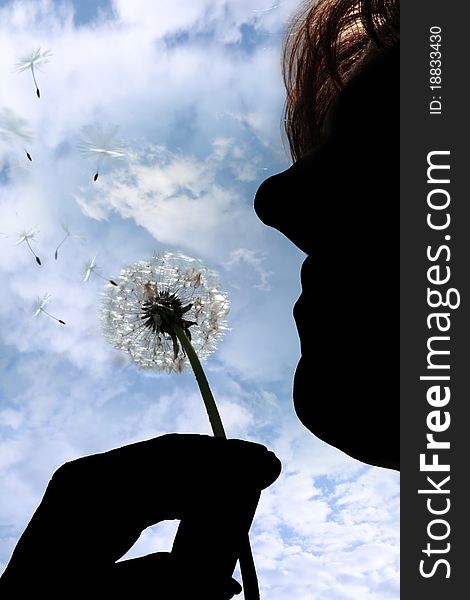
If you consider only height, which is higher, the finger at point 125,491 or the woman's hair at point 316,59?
the woman's hair at point 316,59

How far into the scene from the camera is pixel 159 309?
5.45 feet

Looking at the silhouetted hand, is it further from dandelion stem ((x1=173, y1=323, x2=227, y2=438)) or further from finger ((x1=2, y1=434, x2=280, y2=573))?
dandelion stem ((x1=173, y1=323, x2=227, y2=438))

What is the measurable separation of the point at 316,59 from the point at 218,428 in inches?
33.9

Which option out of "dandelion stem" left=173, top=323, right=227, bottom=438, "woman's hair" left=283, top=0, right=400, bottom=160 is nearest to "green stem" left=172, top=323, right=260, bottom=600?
"dandelion stem" left=173, top=323, right=227, bottom=438

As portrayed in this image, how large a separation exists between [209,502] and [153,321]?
Answer: 109cm

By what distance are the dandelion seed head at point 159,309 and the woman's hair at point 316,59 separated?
511mm

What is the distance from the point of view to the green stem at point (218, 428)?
25.0 inches

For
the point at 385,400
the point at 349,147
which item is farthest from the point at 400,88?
the point at 385,400

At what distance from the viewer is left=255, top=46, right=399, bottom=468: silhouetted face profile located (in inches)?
29.6

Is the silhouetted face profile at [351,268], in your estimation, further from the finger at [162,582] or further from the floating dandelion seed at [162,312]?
the floating dandelion seed at [162,312]

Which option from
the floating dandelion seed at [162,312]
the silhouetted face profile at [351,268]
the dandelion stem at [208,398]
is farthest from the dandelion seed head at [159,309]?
the silhouetted face profile at [351,268]

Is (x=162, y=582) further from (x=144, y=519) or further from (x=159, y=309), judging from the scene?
(x=159, y=309)

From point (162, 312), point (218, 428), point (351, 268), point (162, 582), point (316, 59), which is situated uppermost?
point (316, 59)

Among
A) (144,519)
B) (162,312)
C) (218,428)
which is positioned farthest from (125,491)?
(162,312)
